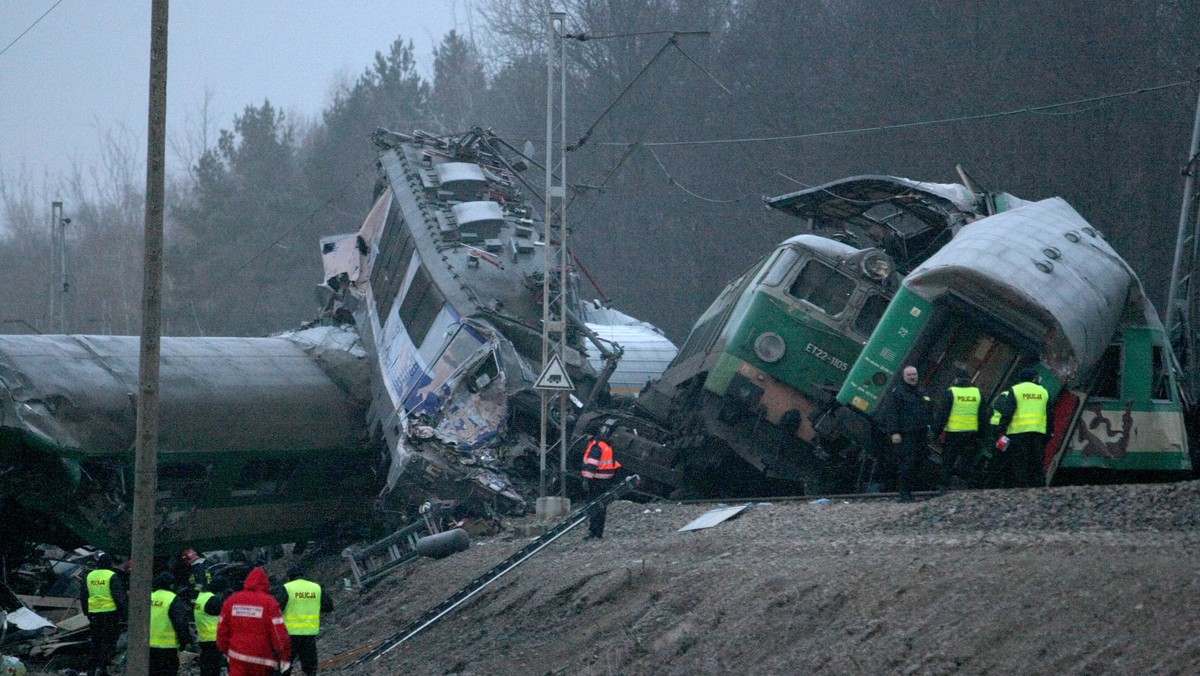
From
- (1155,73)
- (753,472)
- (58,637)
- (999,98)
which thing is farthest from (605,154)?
(58,637)

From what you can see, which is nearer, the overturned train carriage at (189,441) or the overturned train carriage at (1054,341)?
the overturned train carriage at (1054,341)

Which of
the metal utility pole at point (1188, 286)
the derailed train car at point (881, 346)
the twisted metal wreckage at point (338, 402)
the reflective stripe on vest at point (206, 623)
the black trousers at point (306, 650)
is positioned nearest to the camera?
the black trousers at point (306, 650)

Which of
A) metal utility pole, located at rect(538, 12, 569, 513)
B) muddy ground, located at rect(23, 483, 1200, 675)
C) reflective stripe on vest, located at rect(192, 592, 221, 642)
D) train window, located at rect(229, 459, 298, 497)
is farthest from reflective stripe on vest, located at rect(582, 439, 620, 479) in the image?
reflective stripe on vest, located at rect(192, 592, 221, 642)

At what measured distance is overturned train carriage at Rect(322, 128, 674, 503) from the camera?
16484mm

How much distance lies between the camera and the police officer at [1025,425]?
12.6m

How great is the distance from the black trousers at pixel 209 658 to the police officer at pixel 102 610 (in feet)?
5.66

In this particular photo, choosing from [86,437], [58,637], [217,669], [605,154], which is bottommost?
[58,637]

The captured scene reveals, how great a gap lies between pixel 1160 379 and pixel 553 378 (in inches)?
270

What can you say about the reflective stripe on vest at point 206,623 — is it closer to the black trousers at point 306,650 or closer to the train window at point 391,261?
the black trousers at point 306,650

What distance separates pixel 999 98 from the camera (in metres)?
32.4

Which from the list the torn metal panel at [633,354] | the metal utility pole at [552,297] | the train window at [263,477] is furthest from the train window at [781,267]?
the train window at [263,477]

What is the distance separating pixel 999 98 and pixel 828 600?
26302 mm

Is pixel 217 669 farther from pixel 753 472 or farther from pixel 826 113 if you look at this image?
pixel 826 113

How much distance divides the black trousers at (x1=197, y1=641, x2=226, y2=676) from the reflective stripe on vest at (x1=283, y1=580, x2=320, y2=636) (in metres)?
1.31
